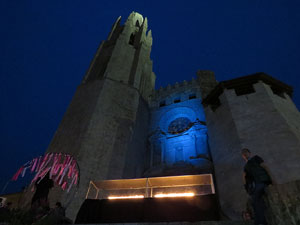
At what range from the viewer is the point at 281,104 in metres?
13.3

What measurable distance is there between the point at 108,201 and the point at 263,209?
254 inches

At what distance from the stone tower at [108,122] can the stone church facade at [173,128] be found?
6cm

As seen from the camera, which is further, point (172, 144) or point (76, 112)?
→ point (172, 144)

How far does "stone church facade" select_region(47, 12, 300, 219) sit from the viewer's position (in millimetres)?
11234

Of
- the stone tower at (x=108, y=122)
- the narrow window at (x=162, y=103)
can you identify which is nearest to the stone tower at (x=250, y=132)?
the stone tower at (x=108, y=122)

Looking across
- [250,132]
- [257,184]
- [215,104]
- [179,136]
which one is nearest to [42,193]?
[257,184]

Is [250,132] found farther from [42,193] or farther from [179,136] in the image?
[42,193]

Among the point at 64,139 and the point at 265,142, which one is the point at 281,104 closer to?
the point at 265,142

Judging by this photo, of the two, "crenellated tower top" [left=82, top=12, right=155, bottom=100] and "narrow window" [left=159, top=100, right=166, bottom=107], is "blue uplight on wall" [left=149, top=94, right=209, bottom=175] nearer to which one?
"narrow window" [left=159, top=100, right=166, bottom=107]

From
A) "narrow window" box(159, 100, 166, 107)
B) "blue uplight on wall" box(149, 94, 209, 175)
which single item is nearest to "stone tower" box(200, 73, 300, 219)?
"blue uplight on wall" box(149, 94, 209, 175)

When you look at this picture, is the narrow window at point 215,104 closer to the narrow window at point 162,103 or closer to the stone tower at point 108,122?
the stone tower at point 108,122

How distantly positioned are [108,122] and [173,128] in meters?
6.69

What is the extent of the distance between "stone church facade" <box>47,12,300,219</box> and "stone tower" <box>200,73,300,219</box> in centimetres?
5

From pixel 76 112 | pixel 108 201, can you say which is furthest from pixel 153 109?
pixel 108 201
